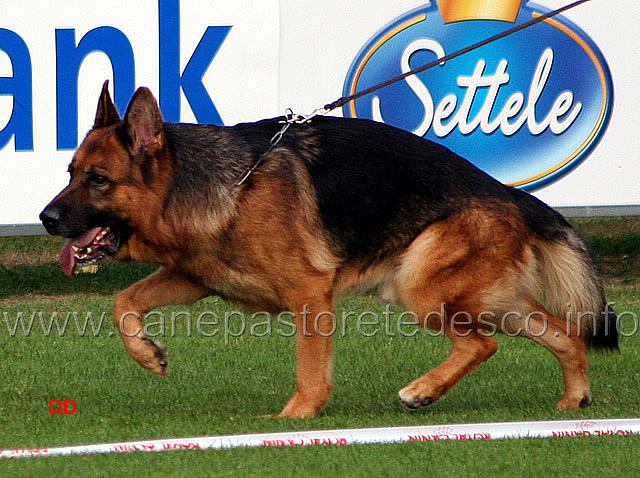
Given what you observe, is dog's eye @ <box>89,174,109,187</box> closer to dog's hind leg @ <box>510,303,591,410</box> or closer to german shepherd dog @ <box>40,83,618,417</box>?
german shepherd dog @ <box>40,83,618,417</box>

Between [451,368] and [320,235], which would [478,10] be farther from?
[451,368]

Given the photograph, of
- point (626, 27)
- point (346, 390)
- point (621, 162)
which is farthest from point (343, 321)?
point (626, 27)

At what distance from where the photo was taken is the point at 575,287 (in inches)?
226

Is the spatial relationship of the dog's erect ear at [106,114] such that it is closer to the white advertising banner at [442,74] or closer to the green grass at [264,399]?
the green grass at [264,399]

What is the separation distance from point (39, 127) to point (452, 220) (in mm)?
5458

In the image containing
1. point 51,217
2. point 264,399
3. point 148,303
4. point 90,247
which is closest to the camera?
point 51,217

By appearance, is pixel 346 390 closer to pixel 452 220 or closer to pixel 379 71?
pixel 452 220

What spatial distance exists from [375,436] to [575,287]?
5.30 feet

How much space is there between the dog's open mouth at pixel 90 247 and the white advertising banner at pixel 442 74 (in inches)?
190

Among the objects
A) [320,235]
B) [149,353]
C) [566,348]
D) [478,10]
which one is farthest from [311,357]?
[478,10]

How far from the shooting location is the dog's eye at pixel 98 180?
511cm

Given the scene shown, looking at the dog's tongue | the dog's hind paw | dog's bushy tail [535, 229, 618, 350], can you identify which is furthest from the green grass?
the dog's tongue

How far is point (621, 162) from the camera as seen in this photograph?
1018 centimetres

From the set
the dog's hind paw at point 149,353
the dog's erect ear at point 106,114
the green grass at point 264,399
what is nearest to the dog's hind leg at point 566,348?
the green grass at point 264,399
